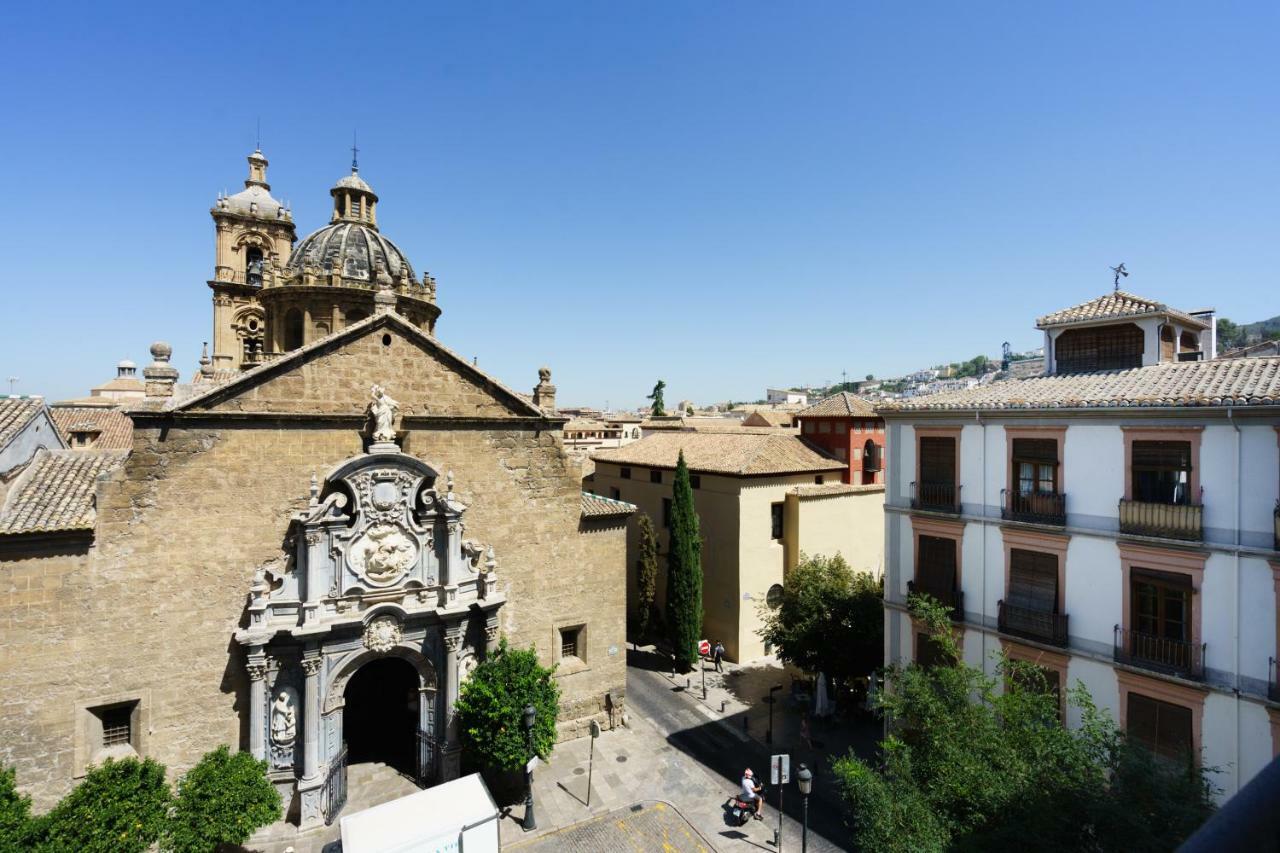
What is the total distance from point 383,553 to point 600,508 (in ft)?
21.2

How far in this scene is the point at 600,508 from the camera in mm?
19000

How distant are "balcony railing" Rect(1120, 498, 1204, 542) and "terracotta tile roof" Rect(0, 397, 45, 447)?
24781 millimetres

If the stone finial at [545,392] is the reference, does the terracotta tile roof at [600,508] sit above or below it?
below

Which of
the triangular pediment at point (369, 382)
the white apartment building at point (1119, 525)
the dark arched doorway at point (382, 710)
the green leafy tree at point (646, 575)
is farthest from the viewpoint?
the green leafy tree at point (646, 575)

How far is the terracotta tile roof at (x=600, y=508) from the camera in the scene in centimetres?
1856

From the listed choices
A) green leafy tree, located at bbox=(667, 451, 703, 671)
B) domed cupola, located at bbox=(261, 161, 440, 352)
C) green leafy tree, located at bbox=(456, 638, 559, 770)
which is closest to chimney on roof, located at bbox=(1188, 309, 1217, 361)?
green leafy tree, located at bbox=(667, 451, 703, 671)

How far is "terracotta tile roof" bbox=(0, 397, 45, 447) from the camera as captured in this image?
1410 centimetres

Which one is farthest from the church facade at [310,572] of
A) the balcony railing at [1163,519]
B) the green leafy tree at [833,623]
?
the balcony railing at [1163,519]

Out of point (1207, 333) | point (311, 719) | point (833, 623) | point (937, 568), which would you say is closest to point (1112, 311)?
point (1207, 333)

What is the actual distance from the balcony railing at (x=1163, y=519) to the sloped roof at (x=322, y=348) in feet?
47.2

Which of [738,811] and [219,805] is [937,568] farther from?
[219,805]

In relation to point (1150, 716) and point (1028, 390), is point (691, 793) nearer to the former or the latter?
point (1150, 716)

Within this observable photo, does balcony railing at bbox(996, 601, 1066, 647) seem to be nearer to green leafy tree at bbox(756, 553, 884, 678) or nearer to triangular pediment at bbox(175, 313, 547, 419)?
green leafy tree at bbox(756, 553, 884, 678)

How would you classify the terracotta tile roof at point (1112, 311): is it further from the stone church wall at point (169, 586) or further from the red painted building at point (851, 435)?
the stone church wall at point (169, 586)
